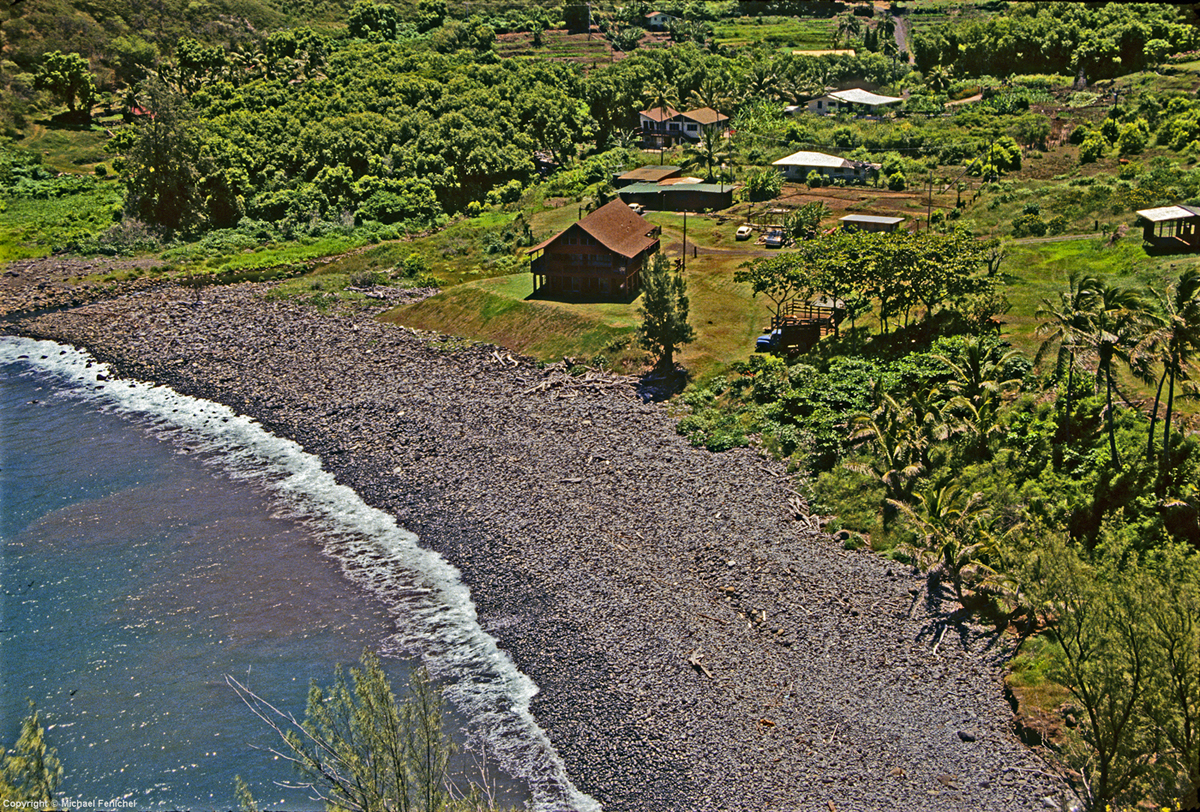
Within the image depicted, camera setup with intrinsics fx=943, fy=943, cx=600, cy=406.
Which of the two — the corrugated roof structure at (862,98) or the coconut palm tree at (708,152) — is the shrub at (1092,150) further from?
the corrugated roof structure at (862,98)

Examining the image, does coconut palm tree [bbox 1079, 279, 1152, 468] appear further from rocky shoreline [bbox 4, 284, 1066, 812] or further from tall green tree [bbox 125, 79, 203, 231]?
tall green tree [bbox 125, 79, 203, 231]

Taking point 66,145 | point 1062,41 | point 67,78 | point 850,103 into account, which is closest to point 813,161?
point 850,103

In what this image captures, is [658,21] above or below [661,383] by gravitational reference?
above

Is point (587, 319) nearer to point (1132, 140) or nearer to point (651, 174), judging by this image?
point (651, 174)

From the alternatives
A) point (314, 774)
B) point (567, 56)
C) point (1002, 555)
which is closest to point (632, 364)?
point (1002, 555)

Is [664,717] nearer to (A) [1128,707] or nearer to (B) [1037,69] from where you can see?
(A) [1128,707]
